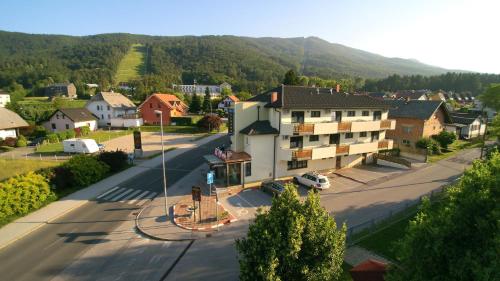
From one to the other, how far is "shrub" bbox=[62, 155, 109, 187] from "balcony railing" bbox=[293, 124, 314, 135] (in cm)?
2181

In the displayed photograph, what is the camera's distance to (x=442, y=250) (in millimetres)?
8695

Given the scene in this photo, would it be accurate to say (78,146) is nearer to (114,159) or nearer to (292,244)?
(114,159)

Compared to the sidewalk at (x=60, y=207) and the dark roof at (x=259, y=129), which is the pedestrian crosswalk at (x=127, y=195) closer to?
the sidewalk at (x=60, y=207)

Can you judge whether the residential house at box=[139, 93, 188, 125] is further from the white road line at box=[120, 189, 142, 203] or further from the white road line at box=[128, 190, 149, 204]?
the white road line at box=[128, 190, 149, 204]

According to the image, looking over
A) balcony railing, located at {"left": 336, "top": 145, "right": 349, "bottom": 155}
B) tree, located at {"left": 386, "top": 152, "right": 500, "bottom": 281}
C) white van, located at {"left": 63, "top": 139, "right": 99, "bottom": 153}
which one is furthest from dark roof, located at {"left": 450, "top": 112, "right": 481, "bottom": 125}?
white van, located at {"left": 63, "top": 139, "right": 99, "bottom": 153}

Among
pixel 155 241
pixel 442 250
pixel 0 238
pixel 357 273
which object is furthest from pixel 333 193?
pixel 0 238

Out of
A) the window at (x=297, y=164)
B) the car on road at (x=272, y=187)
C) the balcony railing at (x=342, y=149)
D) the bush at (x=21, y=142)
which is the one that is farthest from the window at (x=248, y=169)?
the bush at (x=21, y=142)

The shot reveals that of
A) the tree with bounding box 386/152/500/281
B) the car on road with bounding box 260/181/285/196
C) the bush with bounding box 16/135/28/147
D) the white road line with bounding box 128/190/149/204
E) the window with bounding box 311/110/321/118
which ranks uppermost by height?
the window with bounding box 311/110/321/118

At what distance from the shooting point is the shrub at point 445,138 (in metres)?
43.2

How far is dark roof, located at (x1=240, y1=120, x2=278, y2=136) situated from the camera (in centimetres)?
2825

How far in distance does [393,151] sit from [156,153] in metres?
36.9

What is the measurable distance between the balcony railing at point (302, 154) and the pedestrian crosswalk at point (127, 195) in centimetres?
1455

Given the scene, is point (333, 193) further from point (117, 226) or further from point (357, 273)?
point (117, 226)

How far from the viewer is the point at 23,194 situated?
23094mm
